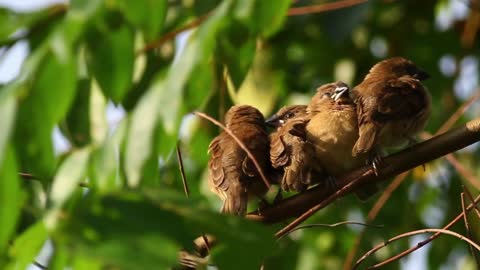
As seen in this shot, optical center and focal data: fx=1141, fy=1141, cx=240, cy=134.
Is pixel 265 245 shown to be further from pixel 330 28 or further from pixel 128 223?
pixel 330 28

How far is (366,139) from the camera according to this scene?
15.8 feet

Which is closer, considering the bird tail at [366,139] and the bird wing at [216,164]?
the bird tail at [366,139]

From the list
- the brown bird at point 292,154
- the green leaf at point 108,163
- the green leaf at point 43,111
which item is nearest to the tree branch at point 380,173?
the brown bird at point 292,154

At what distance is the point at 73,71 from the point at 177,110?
1.22 ft

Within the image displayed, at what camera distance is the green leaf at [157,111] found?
12.3ft

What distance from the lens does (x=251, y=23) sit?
168 inches

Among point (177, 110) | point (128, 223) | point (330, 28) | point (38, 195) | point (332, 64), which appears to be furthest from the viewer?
point (332, 64)

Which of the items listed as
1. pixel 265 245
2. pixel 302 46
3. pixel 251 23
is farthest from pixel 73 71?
pixel 302 46

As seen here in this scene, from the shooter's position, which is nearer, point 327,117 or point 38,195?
point 38,195

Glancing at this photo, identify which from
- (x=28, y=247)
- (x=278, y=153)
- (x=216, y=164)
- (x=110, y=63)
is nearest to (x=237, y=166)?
(x=216, y=164)

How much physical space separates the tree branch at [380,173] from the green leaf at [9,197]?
108cm

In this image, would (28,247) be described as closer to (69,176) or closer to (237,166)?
(69,176)

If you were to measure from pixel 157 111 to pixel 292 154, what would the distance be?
1158 mm

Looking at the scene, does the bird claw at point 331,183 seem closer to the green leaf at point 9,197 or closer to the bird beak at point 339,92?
the bird beak at point 339,92
